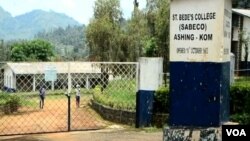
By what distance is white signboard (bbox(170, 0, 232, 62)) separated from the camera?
4.81 meters

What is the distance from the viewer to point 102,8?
124 ft

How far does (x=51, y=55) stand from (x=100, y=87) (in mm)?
53068

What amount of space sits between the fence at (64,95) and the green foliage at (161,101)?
61 centimetres

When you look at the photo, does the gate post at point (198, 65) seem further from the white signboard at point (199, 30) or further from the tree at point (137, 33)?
the tree at point (137, 33)

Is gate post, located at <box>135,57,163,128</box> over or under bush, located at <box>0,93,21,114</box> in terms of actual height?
over

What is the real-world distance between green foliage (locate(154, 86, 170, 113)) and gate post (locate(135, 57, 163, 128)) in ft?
0.77

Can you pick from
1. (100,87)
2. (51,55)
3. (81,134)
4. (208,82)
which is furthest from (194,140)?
(51,55)

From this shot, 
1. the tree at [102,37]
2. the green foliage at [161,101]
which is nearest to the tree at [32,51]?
the tree at [102,37]

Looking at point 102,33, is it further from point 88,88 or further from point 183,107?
point 183,107

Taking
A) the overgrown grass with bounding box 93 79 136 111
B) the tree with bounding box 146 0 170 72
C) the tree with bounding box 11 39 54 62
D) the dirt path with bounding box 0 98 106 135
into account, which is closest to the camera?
the overgrown grass with bounding box 93 79 136 111

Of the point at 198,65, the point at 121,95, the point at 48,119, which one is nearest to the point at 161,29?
the point at 48,119

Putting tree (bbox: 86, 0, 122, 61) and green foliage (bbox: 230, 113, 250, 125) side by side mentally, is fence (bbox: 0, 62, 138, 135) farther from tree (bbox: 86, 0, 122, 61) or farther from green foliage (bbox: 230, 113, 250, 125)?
tree (bbox: 86, 0, 122, 61)

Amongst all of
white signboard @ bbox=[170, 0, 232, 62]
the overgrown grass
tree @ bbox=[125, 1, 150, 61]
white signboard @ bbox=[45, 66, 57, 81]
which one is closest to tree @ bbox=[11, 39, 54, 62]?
tree @ bbox=[125, 1, 150, 61]

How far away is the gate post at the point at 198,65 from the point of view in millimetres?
4836
